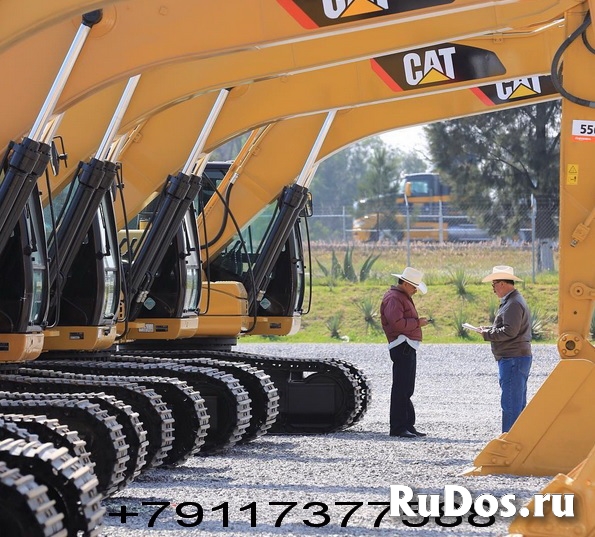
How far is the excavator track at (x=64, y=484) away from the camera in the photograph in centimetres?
798

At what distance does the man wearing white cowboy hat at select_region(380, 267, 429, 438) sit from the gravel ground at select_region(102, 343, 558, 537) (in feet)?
0.95

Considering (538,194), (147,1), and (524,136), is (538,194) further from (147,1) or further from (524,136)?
(147,1)

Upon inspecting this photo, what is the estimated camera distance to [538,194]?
37750 mm

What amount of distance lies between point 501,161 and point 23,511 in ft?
107

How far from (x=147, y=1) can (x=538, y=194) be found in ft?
88.6

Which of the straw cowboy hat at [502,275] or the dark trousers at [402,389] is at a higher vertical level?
the straw cowboy hat at [502,275]

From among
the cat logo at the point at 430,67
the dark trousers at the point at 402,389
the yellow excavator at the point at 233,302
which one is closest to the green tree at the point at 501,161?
the yellow excavator at the point at 233,302

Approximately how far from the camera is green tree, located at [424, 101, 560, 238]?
38.4 metres

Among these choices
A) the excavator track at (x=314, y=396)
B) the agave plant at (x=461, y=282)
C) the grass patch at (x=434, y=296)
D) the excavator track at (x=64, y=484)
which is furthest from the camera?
the agave plant at (x=461, y=282)

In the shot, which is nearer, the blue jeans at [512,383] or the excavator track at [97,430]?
the excavator track at [97,430]

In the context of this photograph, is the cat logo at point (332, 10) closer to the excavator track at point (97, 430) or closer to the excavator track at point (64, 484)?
the excavator track at point (97, 430)

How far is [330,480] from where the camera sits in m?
12.4

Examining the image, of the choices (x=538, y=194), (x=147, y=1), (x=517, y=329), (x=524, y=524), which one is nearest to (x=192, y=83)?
(x=147, y=1)

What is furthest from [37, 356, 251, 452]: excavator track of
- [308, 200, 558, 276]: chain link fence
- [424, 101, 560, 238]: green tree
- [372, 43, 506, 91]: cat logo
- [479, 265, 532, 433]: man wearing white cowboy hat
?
[424, 101, 560, 238]: green tree
